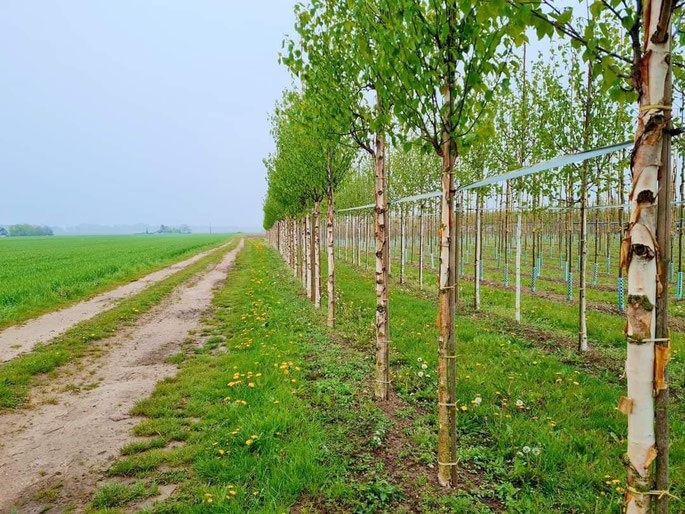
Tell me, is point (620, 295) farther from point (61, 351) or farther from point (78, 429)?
point (61, 351)

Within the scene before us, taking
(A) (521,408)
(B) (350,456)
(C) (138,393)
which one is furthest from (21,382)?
(A) (521,408)

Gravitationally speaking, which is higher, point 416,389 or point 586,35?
point 586,35

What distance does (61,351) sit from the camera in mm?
9141

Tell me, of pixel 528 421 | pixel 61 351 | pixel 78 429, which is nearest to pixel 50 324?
pixel 61 351

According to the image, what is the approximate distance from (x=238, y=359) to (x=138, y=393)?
1.98 m

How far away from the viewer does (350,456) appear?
4.83 m

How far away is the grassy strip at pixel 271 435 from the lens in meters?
4.12

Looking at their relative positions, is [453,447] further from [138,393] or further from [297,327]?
[297,327]

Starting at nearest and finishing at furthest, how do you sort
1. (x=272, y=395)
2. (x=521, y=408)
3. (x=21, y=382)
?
(x=521, y=408) → (x=272, y=395) → (x=21, y=382)

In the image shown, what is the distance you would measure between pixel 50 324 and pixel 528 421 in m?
13.4

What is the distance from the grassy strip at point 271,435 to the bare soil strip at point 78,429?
341mm

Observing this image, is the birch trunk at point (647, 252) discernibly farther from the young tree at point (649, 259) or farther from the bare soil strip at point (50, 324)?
the bare soil strip at point (50, 324)

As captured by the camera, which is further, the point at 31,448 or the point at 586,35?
the point at 31,448

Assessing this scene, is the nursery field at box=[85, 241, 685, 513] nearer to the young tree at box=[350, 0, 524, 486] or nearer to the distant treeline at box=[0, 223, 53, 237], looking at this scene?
the young tree at box=[350, 0, 524, 486]
